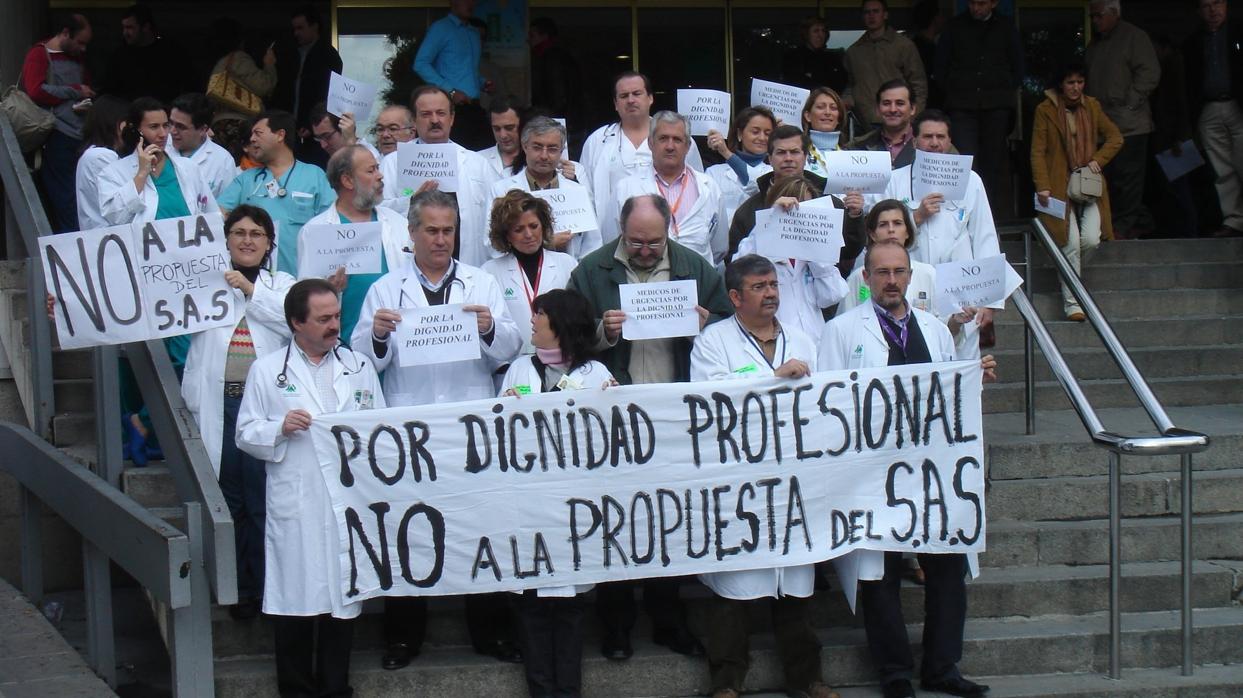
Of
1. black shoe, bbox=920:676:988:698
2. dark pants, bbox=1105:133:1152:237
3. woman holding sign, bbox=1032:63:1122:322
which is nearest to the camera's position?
black shoe, bbox=920:676:988:698

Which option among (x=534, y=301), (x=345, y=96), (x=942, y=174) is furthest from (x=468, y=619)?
(x=345, y=96)

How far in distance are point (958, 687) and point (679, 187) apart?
299 centimetres

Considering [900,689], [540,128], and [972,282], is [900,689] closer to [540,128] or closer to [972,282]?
[972,282]

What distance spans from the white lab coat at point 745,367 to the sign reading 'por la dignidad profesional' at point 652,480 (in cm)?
7

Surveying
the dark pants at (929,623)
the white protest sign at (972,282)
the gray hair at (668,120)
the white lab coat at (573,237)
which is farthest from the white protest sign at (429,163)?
the dark pants at (929,623)

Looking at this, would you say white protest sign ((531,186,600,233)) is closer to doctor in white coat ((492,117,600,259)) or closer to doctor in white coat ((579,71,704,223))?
doctor in white coat ((492,117,600,259))

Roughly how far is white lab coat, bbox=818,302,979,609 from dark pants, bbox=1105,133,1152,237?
19.9 feet

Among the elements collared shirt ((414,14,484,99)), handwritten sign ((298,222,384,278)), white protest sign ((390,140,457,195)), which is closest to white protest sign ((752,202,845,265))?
white protest sign ((390,140,457,195))

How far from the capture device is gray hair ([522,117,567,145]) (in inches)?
316

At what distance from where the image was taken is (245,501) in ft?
22.9

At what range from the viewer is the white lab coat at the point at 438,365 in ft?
23.0

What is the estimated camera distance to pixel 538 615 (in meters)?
6.63

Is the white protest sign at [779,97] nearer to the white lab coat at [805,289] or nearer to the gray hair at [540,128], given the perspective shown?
the gray hair at [540,128]

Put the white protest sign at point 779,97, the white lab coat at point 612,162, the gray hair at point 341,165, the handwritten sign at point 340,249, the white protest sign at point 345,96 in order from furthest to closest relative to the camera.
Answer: the white protest sign at point 779,97
the white protest sign at point 345,96
the white lab coat at point 612,162
the gray hair at point 341,165
the handwritten sign at point 340,249
